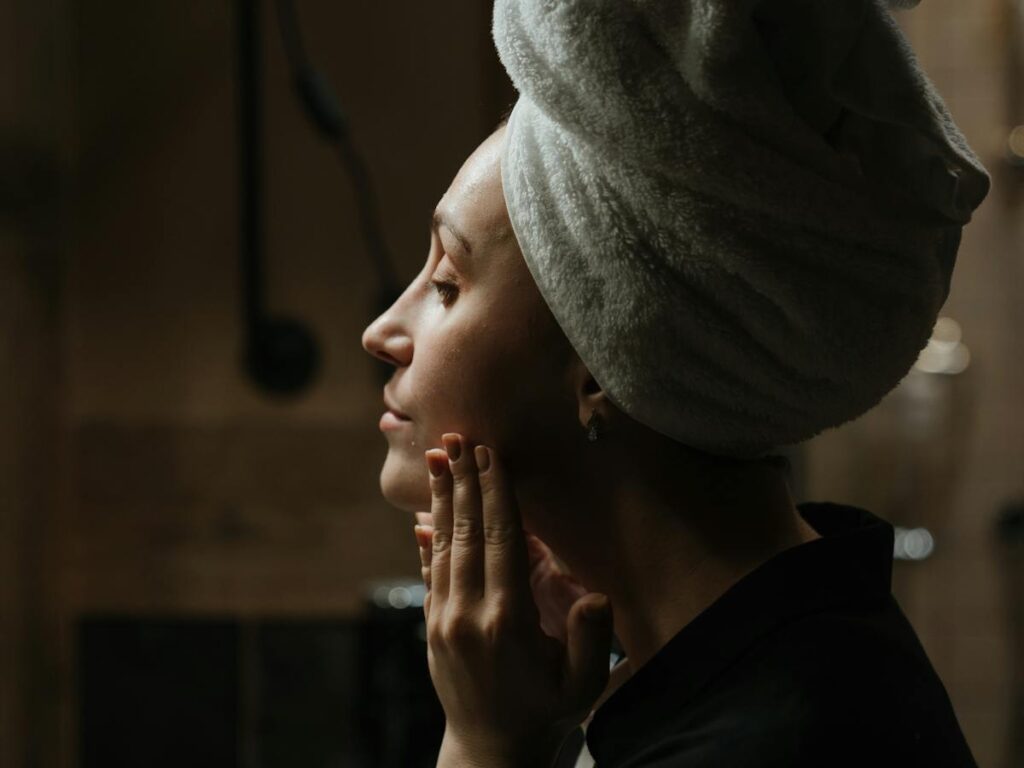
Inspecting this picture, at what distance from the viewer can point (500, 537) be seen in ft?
1.82

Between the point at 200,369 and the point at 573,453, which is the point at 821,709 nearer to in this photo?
the point at 573,453

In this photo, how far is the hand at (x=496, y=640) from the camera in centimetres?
54

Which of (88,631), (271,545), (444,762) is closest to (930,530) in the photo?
(271,545)

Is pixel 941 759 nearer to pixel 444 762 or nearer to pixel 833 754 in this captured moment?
pixel 833 754

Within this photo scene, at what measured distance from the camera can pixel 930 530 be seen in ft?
5.24

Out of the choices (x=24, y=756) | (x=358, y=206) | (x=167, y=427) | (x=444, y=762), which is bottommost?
(x=24, y=756)

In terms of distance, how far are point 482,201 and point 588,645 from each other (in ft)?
0.70

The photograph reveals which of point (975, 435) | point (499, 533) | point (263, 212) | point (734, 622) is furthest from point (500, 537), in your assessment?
point (975, 435)

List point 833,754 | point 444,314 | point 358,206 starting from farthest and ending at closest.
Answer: point 358,206 < point 444,314 < point 833,754

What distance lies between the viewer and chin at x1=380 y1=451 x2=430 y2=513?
2.01 feet

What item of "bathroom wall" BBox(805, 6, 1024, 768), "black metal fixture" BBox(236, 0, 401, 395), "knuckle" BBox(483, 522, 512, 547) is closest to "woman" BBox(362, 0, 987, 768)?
"knuckle" BBox(483, 522, 512, 547)

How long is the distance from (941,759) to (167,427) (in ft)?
3.62

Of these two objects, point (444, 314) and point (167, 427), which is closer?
point (444, 314)

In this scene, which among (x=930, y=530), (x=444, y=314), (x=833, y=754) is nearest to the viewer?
(x=833, y=754)
